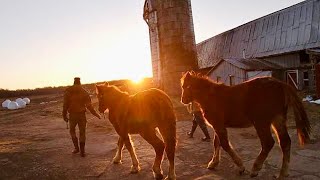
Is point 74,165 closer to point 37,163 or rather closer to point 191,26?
point 37,163

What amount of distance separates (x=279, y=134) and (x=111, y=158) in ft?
16.4

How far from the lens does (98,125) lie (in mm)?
16922

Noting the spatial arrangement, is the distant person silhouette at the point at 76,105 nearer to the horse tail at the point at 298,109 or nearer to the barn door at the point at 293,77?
the horse tail at the point at 298,109

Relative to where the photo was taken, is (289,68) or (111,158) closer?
(111,158)

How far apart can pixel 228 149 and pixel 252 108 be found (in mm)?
1081

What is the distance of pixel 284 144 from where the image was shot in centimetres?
629

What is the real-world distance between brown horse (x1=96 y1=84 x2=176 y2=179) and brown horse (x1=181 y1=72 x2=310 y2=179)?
90 centimetres

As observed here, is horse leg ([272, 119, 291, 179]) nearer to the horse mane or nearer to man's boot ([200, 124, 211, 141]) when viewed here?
the horse mane

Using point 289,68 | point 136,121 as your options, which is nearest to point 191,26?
point 289,68

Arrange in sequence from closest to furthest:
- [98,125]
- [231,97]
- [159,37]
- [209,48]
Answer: [231,97] < [98,125] < [159,37] < [209,48]

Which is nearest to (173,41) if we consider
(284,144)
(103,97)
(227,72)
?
(227,72)

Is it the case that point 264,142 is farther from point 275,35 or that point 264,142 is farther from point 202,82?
point 275,35

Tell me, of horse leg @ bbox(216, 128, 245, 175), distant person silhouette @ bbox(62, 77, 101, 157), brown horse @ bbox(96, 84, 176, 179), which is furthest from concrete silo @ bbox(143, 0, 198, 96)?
horse leg @ bbox(216, 128, 245, 175)

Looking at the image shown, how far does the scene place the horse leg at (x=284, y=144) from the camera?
6223mm
